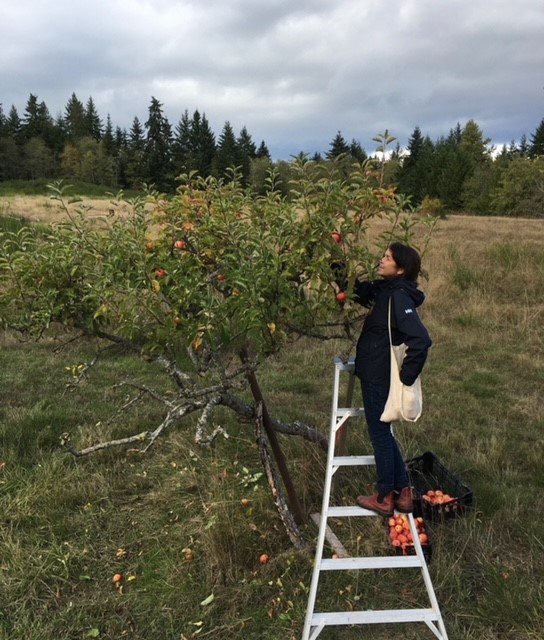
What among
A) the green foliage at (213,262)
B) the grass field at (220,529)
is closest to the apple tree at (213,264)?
the green foliage at (213,262)

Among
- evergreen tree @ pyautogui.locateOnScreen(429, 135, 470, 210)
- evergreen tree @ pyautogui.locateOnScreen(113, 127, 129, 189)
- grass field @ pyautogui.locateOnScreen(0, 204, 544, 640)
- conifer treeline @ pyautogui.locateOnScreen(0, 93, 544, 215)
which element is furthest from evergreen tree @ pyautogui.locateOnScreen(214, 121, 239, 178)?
grass field @ pyautogui.locateOnScreen(0, 204, 544, 640)

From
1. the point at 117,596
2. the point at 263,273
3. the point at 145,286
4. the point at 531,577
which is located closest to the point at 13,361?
the point at 117,596

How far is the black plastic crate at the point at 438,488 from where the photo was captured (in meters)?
3.38

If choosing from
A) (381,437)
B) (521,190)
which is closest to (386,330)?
(381,437)

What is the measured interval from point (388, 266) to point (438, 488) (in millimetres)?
2010

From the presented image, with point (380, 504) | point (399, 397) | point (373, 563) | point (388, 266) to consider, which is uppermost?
point (388, 266)

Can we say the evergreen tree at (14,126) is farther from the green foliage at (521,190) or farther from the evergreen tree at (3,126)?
the green foliage at (521,190)

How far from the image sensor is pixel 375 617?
2.53 m

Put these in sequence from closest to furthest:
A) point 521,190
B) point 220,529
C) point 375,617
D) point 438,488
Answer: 1. point 375,617
2. point 220,529
3. point 438,488
4. point 521,190

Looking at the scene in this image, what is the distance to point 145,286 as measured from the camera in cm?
250

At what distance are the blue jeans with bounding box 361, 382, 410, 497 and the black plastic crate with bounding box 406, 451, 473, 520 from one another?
0.59m

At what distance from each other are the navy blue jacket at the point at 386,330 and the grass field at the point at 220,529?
1143 millimetres

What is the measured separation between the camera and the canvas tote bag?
2.67 meters

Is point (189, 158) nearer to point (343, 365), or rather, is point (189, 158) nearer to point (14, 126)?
point (14, 126)
